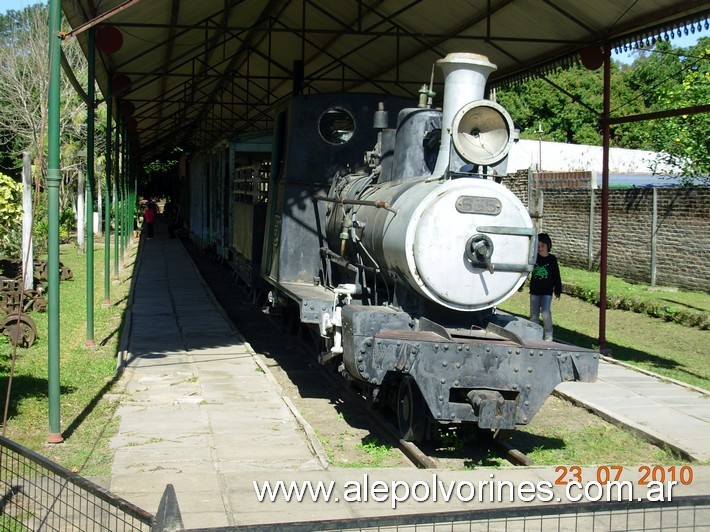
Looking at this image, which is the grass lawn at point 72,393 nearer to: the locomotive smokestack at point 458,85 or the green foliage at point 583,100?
the locomotive smokestack at point 458,85

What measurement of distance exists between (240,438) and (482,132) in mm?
3303

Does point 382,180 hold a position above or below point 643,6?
below

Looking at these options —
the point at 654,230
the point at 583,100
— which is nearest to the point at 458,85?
the point at 654,230

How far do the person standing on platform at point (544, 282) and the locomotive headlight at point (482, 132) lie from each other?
454 centimetres

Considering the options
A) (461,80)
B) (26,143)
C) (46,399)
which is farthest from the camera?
(26,143)

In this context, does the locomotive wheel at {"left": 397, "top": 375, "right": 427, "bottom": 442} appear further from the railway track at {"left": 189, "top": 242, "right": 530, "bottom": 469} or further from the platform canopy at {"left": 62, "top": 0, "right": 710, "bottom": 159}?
the platform canopy at {"left": 62, "top": 0, "right": 710, "bottom": 159}

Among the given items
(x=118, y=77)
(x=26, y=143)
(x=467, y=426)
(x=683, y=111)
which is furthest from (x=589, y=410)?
(x=26, y=143)

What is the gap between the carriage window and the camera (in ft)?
34.1

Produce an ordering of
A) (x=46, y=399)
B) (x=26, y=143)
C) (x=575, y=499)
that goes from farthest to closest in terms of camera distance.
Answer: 1. (x=26, y=143)
2. (x=46, y=399)
3. (x=575, y=499)

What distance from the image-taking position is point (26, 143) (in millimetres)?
34969

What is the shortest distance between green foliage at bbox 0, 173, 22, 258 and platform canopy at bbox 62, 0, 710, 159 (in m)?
2.68

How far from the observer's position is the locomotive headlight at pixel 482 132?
7223mm

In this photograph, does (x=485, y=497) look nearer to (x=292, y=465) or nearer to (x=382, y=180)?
(x=292, y=465)

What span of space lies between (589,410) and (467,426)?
1756 millimetres
